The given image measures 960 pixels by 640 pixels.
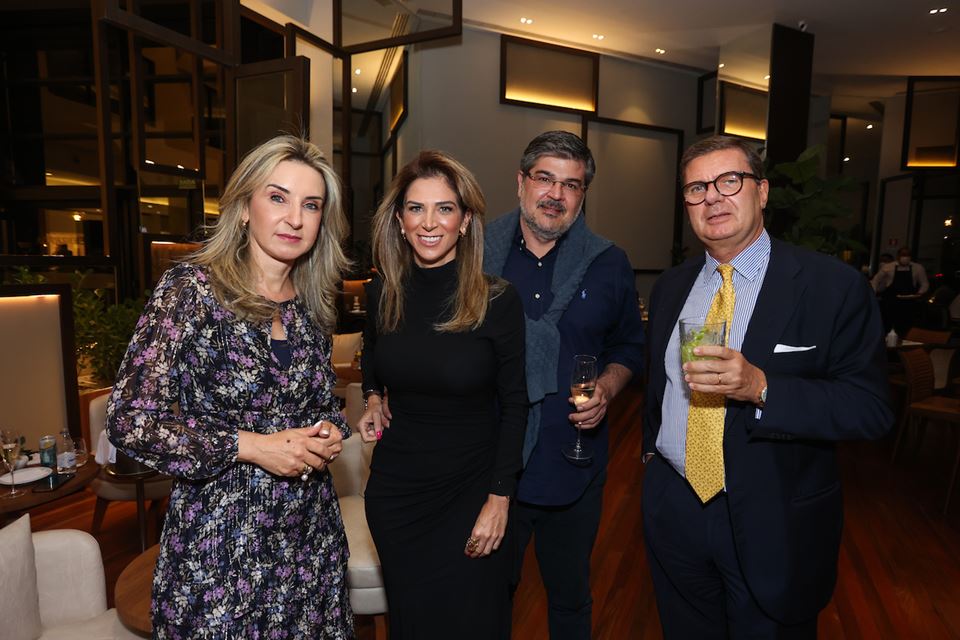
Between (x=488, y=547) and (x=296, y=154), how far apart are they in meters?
1.21

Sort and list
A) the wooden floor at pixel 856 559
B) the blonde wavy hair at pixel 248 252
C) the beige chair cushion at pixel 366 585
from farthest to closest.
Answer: the wooden floor at pixel 856 559, the beige chair cushion at pixel 366 585, the blonde wavy hair at pixel 248 252

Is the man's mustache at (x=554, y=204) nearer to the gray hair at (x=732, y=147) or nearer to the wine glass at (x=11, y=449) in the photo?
the gray hair at (x=732, y=147)

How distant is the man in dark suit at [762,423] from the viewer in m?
1.44

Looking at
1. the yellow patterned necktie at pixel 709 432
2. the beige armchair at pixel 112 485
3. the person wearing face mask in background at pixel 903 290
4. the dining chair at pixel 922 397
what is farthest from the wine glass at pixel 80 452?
the person wearing face mask in background at pixel 903 290

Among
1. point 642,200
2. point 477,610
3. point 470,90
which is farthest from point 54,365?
point 642,200

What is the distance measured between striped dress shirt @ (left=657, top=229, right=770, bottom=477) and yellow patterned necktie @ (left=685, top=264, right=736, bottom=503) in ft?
0.13

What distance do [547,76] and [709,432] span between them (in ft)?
27.9

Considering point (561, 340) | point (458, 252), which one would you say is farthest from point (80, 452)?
point (561, 340)

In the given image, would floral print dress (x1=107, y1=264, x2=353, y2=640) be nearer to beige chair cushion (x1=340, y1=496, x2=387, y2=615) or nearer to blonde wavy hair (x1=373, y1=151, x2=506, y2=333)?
blonde wavy hair (x1=373, y1=151, x2=506, y2=333)

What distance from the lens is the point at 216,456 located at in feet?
4.25

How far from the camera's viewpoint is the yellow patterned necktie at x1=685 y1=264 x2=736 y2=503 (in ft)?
5.09

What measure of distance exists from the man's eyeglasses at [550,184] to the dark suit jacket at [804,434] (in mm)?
694

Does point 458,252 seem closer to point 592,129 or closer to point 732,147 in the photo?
Answer: point 732,147

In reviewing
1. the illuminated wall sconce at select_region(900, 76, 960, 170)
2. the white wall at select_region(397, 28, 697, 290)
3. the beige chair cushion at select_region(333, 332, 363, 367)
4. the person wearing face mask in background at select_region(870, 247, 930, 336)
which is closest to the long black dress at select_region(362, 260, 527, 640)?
the beige chair cushion at select_region(333, 332, 363, 367)
